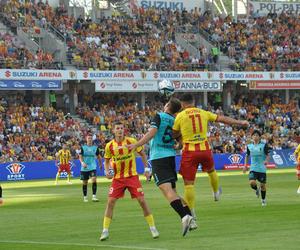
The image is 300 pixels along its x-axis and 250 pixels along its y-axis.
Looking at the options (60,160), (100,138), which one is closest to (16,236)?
(60,160)

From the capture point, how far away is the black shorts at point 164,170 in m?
16.2

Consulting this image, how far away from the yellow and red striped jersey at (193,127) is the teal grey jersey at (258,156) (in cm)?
892

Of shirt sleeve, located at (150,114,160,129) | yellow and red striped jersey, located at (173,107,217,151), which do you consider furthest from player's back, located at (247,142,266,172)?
shirt sleeve, located at (150,114,160,129)

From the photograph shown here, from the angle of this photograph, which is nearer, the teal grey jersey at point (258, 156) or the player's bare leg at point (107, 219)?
the player's bare leg at point (107, 219)

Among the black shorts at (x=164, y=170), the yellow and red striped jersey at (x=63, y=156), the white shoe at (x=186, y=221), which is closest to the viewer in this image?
the white shoe at (x=186, y=221)

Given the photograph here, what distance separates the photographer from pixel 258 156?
25578 mm

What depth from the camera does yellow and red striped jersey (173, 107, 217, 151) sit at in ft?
54.2

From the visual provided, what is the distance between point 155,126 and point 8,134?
3764 centimetres

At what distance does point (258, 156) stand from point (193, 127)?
9.26 meters

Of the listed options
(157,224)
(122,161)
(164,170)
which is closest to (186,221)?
(164,170)

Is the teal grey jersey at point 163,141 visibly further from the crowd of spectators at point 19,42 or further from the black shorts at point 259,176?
the crowd of spectators at point 19,42

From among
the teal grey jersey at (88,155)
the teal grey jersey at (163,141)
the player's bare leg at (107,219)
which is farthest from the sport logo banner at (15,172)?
the teal grey jersey at (163,141)

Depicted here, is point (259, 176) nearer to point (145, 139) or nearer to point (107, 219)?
point (107, 219)

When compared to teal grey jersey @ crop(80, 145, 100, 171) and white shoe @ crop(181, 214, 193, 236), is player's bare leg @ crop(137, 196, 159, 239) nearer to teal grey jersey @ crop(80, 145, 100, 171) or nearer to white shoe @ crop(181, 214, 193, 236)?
white shoe @ crop(181, 214, 193, 236)
